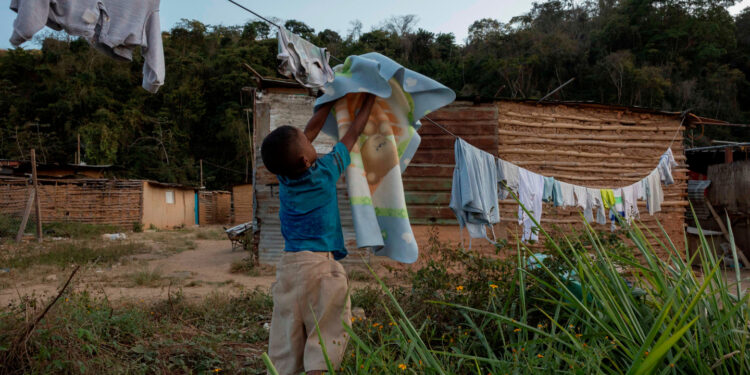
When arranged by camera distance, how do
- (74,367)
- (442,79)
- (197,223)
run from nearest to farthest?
(74,367) < (197,223) < (442,79)

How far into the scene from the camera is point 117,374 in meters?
2.72

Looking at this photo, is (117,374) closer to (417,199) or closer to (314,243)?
(314,243)

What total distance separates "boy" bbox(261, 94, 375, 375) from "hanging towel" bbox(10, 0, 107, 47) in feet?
5.57

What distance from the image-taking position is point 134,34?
292 centimetres

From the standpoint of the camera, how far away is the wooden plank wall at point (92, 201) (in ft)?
55.5

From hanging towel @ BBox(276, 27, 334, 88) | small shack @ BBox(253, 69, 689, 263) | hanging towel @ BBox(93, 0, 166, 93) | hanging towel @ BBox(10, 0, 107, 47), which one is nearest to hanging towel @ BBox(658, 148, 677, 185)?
small shack @ BBox(253, 69, 689, 263)

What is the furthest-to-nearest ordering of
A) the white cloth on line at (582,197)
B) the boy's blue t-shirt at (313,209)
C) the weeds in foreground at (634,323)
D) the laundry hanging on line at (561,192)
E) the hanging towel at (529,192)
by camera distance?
the white cloth on line at (582,197) → the hanging towel at (529,192) → the laundry hanging on line at (561,192) → the boy's blue t-shirt at (313,209) → the weeds in foreground at (634,323)

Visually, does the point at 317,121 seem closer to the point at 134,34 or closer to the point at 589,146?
the point at 134,34

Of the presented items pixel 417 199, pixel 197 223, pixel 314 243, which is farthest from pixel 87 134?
pixel 314 243

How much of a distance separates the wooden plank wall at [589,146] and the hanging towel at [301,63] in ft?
16.9

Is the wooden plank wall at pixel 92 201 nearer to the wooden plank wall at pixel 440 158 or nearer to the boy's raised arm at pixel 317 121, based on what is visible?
the wooden plank wall at pixel 440 158

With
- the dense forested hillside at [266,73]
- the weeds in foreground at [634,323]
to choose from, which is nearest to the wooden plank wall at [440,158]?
the weeds in foreground at [634,323]

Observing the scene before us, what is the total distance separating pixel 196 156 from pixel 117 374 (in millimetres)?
33908

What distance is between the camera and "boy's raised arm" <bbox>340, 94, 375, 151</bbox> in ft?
7.59
